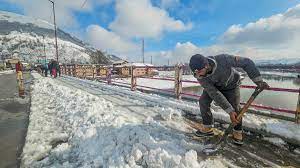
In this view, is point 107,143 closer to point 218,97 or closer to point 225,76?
point 218,97

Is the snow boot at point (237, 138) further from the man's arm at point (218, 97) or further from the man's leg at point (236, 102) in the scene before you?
the man's arm at point (218, 97)

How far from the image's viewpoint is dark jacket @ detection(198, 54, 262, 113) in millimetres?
3475

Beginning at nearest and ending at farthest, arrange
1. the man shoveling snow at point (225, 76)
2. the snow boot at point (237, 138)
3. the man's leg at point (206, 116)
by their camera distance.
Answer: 1. the man shoveling snow at point (225, 76)
2. the snow boot at point (237, 138)
3. the man's leg at point (206, 116)

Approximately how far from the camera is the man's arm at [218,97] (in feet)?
11.4

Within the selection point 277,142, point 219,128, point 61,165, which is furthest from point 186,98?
point 61,165

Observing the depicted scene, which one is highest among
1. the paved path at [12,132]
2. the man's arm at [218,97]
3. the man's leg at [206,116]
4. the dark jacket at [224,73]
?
the dark jacket at [224,73]

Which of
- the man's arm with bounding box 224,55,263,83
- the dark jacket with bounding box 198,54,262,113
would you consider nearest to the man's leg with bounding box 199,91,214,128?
the dark jacket with bounding box 198,54,262,113

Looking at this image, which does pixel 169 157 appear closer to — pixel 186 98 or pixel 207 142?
pixel 207 142

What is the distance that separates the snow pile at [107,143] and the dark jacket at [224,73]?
0.84 meters

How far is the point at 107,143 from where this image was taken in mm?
3762

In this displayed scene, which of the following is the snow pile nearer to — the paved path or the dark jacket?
the paved path

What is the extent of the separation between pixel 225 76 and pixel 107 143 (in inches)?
86.9

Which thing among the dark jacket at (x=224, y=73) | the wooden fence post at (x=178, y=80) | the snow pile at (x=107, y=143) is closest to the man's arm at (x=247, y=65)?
the dark jacket at (x=224, y=73)

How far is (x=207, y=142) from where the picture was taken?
390 cm
